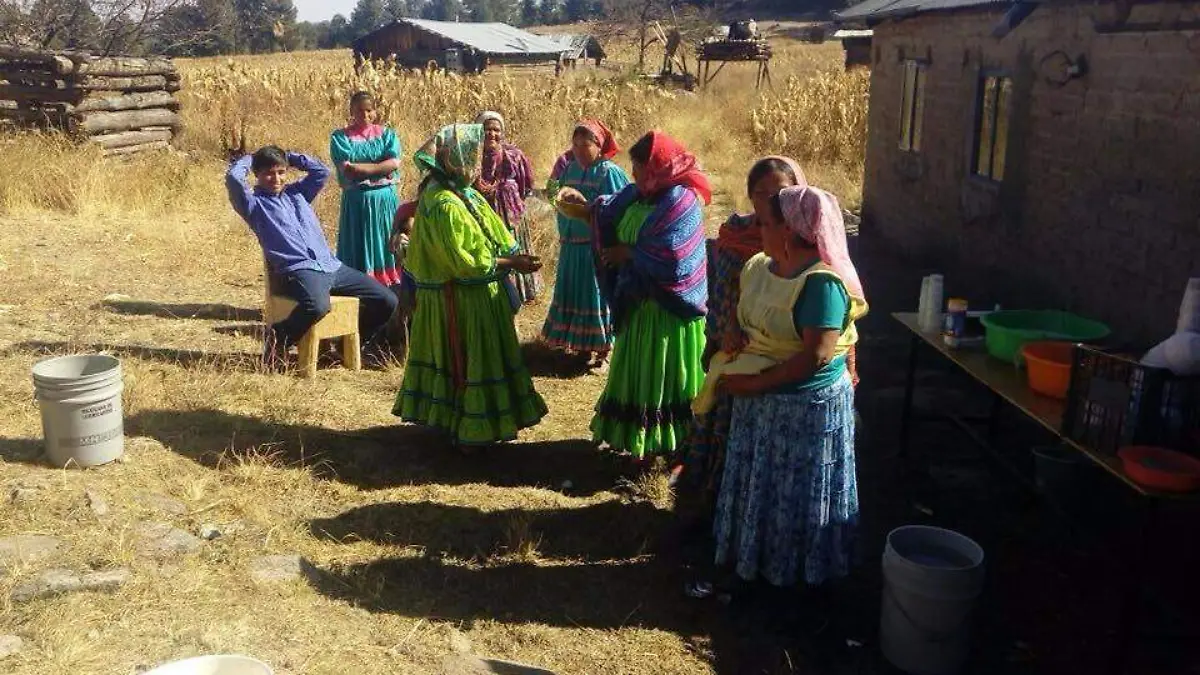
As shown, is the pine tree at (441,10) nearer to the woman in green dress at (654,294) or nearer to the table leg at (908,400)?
the table leg at (908,400)

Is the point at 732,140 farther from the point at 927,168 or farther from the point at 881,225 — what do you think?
the point at 927,168

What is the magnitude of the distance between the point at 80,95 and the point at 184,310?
18.3 ft

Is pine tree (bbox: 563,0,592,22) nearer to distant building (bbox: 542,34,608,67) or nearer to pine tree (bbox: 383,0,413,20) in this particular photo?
pine tree (bbox: 383,0,413,20)

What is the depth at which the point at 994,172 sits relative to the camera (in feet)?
25.1

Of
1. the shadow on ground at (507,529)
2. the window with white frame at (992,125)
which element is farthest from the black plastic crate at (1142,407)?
the window with white frame at (992,125)

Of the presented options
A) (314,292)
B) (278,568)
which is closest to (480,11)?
(314,292)

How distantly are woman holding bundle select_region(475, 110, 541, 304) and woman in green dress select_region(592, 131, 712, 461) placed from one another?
8.06 ft

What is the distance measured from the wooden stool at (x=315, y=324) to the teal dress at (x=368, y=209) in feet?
3.17

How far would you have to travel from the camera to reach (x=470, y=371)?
5234 millimetres

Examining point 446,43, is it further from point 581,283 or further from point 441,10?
point 441,10

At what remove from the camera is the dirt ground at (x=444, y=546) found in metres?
3.81

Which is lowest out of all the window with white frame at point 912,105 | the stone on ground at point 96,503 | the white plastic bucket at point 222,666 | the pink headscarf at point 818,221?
the stone on ground at point 96,503

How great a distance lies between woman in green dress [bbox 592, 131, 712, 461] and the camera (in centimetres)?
473

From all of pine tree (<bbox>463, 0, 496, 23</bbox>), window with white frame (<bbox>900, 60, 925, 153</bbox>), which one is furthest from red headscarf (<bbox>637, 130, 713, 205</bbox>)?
pine tree (<bbox>463, 0, 496, 23</bbox>)
